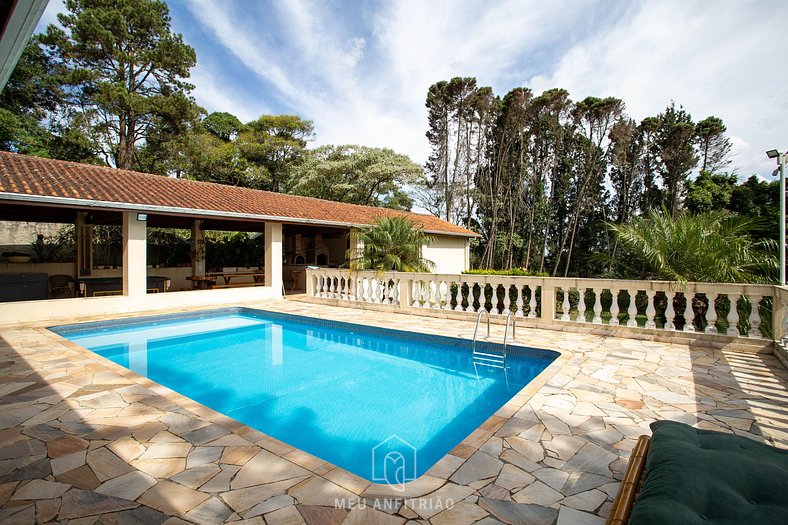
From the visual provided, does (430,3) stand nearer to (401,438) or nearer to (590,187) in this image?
(401,438)

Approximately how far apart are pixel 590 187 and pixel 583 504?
30964 mm

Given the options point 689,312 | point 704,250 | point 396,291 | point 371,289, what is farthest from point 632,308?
point 371,289

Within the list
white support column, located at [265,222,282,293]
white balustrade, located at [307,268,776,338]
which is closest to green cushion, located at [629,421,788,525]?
white balustrade, located at [307,268,776,338]

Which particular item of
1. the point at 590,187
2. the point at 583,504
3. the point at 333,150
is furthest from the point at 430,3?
the point at 590,187

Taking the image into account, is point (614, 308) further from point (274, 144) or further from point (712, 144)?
point (274, 144)

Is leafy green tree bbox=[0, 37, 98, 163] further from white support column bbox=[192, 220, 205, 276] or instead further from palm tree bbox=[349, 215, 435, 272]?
palm tree bbox=[349, 215, 435, 272]

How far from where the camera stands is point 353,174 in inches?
1094

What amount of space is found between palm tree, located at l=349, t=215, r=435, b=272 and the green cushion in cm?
922

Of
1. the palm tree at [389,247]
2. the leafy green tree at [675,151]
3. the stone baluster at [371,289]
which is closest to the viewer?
the stone baluster at [371,289]

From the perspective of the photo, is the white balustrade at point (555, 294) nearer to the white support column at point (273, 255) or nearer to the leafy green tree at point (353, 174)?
the white support column at point (273, 255)

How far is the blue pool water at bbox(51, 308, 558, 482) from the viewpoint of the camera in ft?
13.5

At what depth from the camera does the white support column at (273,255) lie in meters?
13.3

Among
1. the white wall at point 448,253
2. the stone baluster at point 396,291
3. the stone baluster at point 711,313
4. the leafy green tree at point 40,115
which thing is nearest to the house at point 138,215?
the white wall at point 448,253

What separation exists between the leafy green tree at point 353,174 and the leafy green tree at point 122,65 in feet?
27.0
